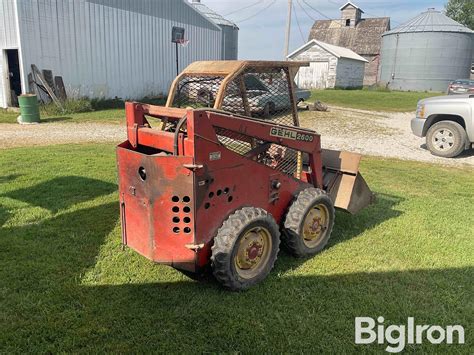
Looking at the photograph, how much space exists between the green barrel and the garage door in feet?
96.0

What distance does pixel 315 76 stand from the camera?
39.7m

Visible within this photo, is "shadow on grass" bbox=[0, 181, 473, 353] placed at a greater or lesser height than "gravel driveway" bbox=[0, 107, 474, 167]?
lesser

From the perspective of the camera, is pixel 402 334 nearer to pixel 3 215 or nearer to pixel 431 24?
pixel 3 215

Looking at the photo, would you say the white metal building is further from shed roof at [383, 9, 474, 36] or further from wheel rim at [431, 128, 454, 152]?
shed roof at [383, 9, 474, 36]

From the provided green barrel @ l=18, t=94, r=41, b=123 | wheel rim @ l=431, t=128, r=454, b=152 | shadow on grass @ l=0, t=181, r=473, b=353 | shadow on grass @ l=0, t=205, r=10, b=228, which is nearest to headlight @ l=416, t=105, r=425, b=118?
A: wheel rim @ l=431, t=128, r=454, b=152

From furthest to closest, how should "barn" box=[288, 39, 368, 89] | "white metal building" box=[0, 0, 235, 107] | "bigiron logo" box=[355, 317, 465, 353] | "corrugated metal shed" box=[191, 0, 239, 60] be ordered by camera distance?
"barn" box=[288, 39, 368, 89], "corrugated metal shed" box=[191, 0, 239, 60], "white metal building" box=[0, 0, 235, 107], "bigiron logo" box=[355, 317, 465, 353]

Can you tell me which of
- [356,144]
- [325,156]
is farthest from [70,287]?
[356,144]

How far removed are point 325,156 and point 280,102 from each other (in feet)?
3.68

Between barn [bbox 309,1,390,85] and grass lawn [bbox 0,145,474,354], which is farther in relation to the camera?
barn [bbox 309,1,390,85]

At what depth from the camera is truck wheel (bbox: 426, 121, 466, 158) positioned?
10023 mm

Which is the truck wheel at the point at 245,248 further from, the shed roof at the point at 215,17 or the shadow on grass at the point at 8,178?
the shed roof at the point at 215,17

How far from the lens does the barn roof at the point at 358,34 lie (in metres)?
52.7

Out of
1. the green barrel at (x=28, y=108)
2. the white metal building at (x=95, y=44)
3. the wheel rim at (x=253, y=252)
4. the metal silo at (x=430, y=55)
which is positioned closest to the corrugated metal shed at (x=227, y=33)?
the white metal building at (x=95, y=44)

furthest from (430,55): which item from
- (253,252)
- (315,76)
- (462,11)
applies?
(253,252)
